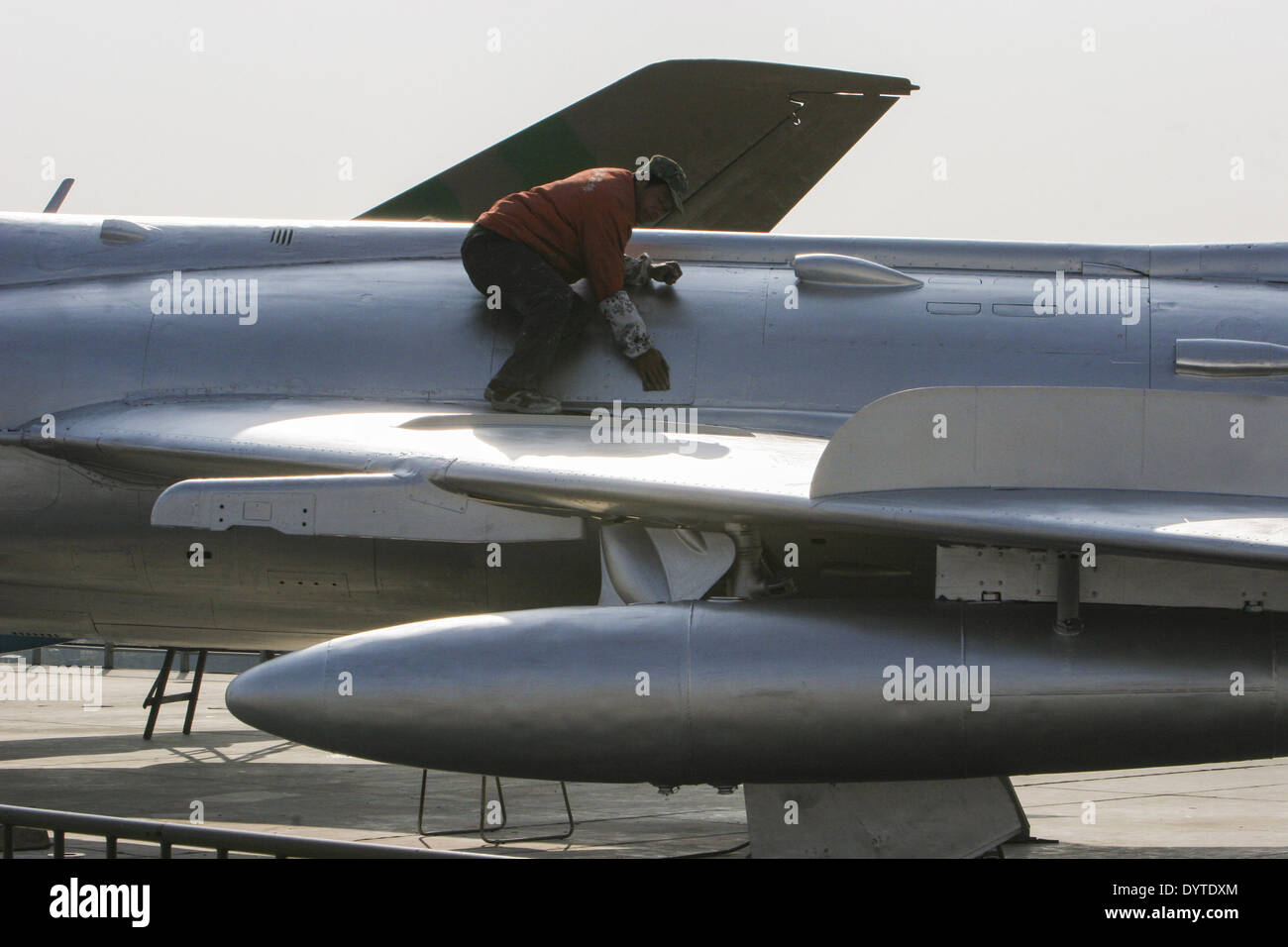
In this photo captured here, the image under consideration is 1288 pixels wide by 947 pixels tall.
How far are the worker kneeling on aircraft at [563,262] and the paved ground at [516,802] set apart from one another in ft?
8.92

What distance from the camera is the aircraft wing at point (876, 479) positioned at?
5512 mm

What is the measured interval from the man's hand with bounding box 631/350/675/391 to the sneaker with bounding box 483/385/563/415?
474mm

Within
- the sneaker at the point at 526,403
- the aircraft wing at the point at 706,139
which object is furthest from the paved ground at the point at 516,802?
the aircraft wing at the point at 706,139

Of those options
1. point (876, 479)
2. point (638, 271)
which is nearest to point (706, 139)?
point (638, 271)

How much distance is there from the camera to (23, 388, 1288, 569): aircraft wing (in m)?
5.51

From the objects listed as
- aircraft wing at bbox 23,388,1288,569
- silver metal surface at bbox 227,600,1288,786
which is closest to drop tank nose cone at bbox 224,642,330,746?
silver metal surface at bbox 227,600,1288,786

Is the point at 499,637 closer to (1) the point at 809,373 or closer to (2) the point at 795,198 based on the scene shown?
→ (1) the point at 809,373

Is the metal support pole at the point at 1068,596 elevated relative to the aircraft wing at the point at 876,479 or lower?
lower

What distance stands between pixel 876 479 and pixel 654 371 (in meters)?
1.88

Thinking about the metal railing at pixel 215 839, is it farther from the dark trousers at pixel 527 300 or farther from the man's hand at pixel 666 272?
the man's hand at pixel 666 272

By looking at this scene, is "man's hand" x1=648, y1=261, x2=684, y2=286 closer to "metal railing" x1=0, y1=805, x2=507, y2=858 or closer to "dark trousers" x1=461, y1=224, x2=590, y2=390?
"dark trousers" x1=461, y1=224, x2=590, y2=390

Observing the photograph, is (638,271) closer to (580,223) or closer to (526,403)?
(580,223)

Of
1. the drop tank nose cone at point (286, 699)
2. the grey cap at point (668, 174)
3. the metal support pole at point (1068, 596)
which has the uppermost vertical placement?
the grey cap at point (668, 174)

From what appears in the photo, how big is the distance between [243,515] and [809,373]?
2915 mm
